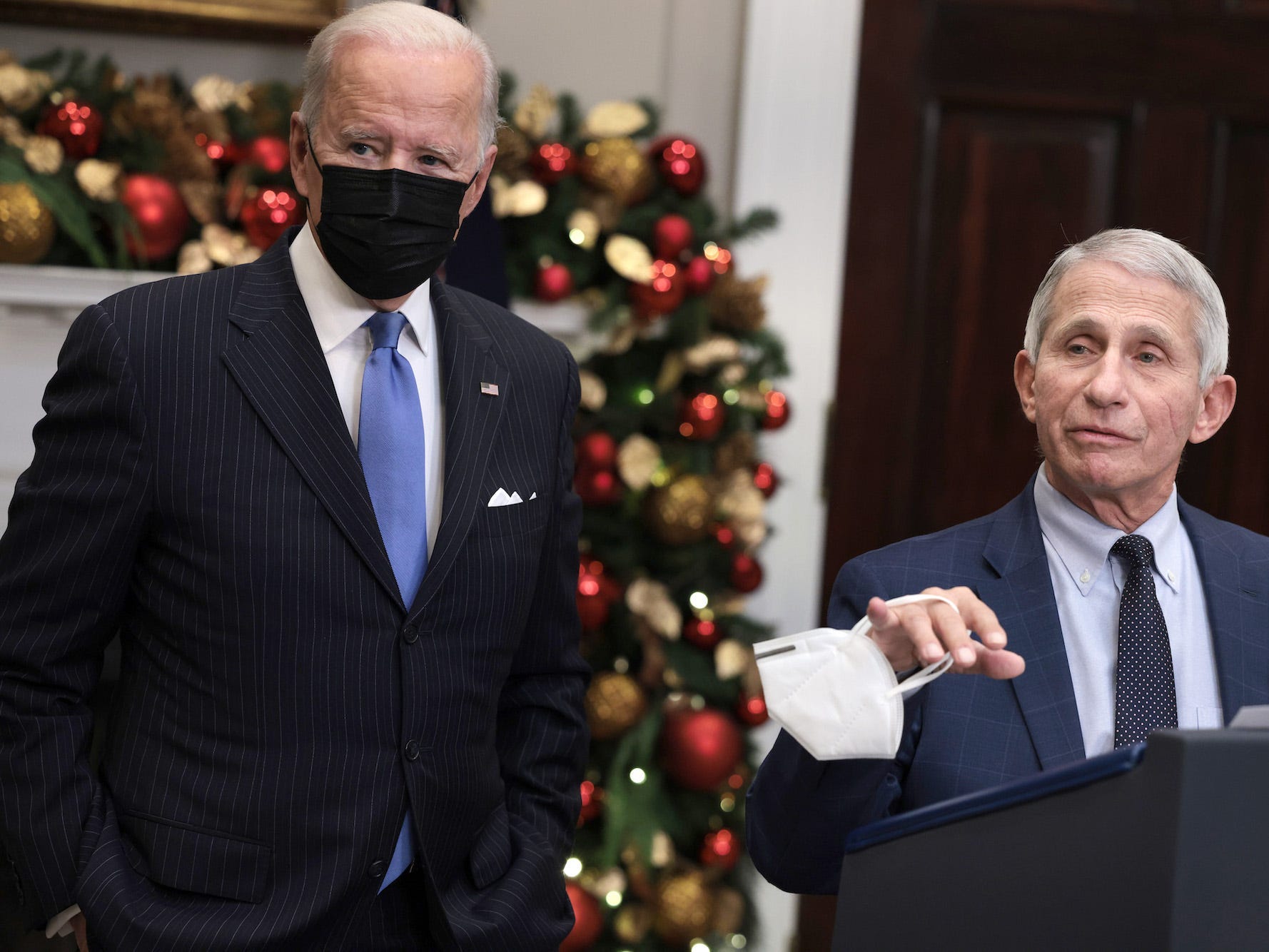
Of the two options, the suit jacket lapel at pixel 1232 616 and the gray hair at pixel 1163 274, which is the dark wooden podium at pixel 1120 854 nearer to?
the suit jacket lapel at pixel 1232 616

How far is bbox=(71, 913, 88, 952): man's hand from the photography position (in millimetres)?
1631

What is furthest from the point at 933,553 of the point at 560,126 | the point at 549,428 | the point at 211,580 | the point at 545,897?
the point at 560,126

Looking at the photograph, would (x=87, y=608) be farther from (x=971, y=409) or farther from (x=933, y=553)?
(x=971, y=409)

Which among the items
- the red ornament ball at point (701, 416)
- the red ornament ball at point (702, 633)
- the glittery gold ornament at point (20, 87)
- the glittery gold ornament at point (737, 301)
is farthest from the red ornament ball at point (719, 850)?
the glittery gold ornament at point (20, 87)

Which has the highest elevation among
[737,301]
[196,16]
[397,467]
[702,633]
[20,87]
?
[196,16]

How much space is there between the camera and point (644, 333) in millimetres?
3084

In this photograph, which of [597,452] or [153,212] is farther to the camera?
[597,452]

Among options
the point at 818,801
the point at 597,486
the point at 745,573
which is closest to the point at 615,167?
the point at 597,486

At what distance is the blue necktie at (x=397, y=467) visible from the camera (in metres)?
1.64

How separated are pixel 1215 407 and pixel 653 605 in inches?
56.3

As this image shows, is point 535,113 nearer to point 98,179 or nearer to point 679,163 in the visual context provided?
point 679,163

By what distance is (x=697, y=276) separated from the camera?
301cm

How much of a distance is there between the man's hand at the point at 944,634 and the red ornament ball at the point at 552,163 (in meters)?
1.87

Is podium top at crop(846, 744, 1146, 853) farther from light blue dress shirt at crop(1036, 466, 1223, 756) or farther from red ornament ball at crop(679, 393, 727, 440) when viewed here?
red ornament ball at crop(679, 393, 727, 440)
